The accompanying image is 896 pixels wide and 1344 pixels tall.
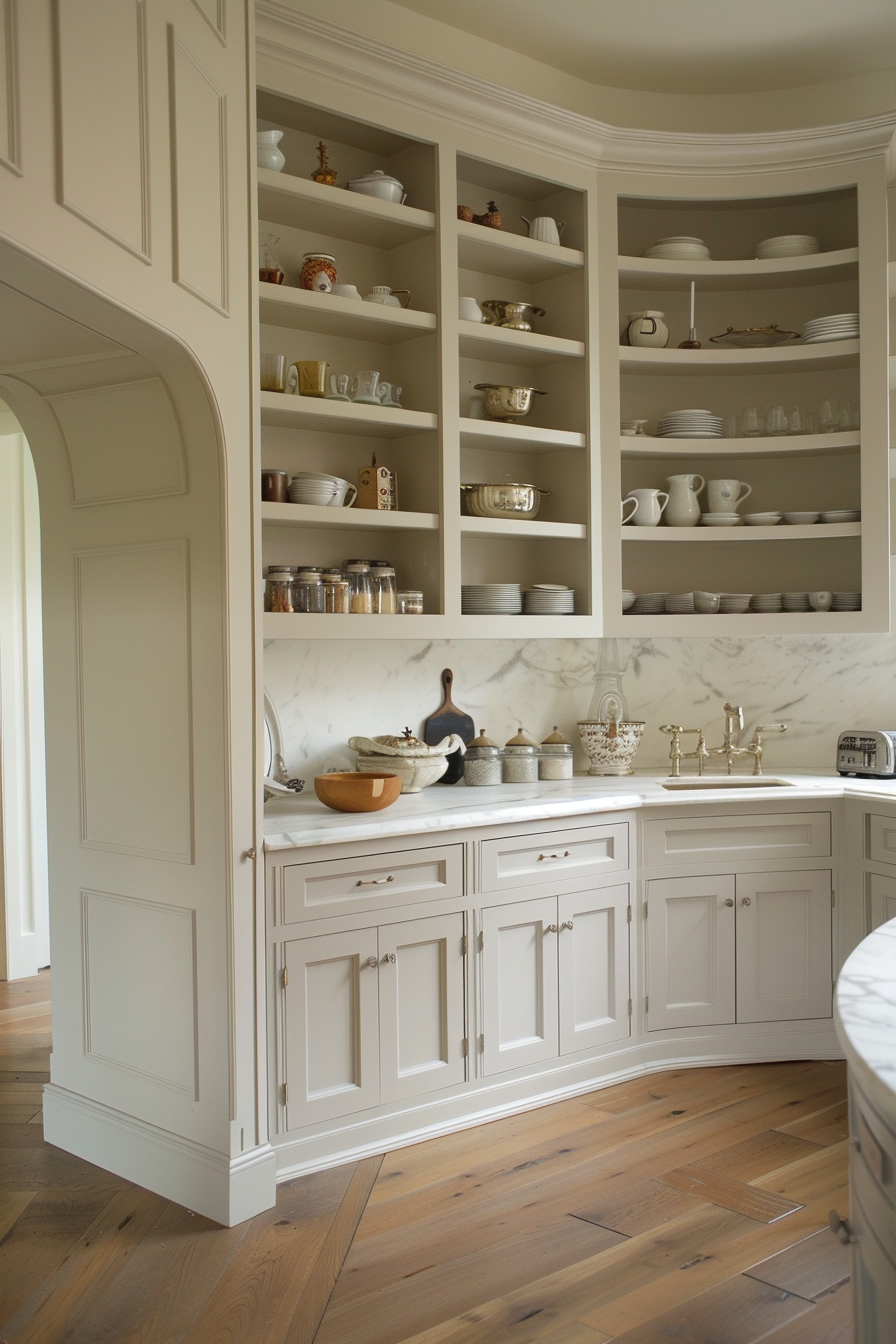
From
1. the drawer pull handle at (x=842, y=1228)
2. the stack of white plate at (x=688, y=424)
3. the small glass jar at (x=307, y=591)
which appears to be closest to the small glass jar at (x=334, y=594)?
the small glass jar at (x=307, y=591)

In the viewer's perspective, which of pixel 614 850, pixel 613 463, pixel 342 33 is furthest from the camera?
pixel 613 463

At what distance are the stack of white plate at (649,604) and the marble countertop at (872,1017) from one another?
2.34m

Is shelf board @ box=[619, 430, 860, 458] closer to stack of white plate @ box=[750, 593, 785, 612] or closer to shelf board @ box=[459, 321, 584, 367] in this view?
shelf board @ box=[459, 321, 584, 367]

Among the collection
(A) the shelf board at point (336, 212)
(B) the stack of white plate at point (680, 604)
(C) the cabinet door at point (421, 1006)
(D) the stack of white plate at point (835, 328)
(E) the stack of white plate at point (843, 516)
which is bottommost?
(C) the cabinet door at point (421, 1006)

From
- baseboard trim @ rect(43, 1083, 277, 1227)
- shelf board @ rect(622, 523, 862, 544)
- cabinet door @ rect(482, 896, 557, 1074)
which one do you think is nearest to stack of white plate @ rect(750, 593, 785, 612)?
shelf board @ rect(622, 523, 862, 544)

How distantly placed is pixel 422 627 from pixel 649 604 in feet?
3.35

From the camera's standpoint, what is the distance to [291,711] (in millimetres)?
3582

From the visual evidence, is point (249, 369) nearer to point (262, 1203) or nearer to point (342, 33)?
point (342, 33)

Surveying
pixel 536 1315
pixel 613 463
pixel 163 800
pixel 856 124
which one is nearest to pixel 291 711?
pixel 163 800

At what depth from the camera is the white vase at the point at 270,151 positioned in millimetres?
Result: 3160

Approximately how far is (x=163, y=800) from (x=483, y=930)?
103 centimetres

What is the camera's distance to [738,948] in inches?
146

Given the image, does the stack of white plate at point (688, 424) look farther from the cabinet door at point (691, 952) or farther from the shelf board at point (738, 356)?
the cabinet door at point (691, 952)

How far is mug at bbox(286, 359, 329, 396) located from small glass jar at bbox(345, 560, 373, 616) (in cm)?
55
